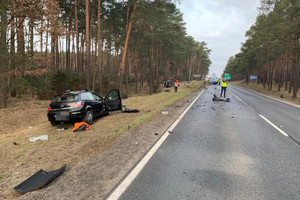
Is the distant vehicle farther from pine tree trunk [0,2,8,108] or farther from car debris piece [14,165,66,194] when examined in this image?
pine tree trunk [0,2,8,108]

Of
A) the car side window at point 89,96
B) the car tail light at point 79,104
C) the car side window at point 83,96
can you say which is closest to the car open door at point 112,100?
the car side window at point 89,96

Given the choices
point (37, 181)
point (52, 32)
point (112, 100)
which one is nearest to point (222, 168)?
point (37, 181)

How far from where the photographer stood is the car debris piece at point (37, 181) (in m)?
3.28

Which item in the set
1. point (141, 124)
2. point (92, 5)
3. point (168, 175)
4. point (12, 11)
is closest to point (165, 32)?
point (92, 5)

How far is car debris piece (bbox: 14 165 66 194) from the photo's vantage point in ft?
10.8

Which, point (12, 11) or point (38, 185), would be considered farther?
point (12, 11)

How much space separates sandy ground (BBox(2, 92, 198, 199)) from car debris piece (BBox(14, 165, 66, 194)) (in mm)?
81

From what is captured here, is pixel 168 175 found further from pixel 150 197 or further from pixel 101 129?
pixel 101 129

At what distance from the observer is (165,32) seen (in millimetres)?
25609

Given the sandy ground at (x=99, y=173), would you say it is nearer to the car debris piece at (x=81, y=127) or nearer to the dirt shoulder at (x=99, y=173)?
the dirt shoulder at (x=99, y=173)

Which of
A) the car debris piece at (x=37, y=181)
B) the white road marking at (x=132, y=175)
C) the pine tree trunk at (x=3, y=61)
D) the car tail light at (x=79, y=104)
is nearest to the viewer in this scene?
the white road marking at (x=132, y=175)

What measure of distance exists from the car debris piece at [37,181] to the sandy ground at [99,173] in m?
0.08

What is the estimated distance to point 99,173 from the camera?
3725 mm

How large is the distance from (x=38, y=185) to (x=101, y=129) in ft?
13.6
